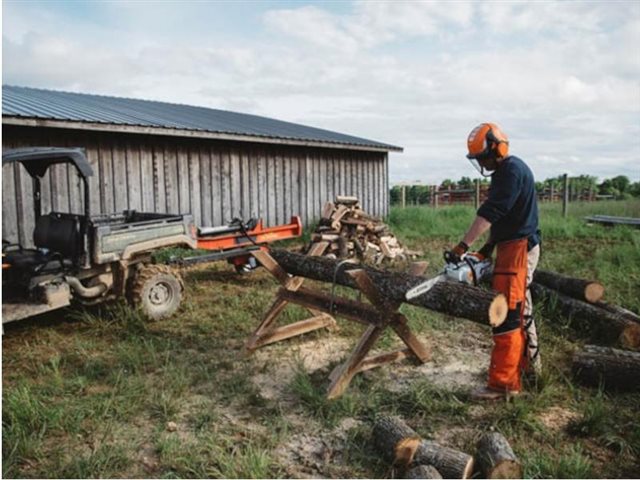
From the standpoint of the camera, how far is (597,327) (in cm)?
559

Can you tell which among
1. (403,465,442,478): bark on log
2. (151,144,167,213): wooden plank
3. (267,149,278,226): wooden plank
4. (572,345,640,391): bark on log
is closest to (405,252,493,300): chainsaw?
(572,345,640,391): bark on log

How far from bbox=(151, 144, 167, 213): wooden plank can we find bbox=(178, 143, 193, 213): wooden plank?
0.36 m

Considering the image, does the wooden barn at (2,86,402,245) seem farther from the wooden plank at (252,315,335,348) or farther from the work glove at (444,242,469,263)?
the work glove at (444,242,469,263)

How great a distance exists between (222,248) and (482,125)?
5241mm

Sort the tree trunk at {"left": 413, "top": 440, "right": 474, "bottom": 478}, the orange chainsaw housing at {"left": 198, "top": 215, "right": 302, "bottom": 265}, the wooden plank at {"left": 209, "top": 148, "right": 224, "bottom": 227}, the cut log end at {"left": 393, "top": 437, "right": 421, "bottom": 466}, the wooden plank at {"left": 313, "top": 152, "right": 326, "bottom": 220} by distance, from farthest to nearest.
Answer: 1. the wooden plank at {"left": 313, "top": 152, "right": 326, "bottom": 220}
2. the wooden plank at {"left": 209, "top": 148, "right": 224, "bottom": 227}
3. the orange chainsaw housing at {"left": 198, "top": 215, "right": 302, "bottom": 265}
4. the cut log end at {"left": 393, "top": 437, "right": 421, "bottom": 466}
5. the tree trunk at {"left": 413, "top": 440, "right": 474, "bottom": 478}

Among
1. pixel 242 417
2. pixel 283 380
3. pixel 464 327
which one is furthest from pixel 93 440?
pixel 464 327

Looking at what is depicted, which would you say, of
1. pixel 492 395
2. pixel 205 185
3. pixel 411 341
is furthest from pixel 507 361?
pixel 205 185

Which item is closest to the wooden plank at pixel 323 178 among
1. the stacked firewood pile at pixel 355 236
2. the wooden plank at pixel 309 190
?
the wooden plank at pixel 309 190

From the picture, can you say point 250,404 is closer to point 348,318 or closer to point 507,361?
point 348,318

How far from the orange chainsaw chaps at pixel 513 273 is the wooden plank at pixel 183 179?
26.9 ft

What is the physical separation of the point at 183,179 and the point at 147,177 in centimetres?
85

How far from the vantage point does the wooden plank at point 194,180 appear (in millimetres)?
11102

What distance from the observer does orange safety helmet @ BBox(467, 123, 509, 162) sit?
4137mm

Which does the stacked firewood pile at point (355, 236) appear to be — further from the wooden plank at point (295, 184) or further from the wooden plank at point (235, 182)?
the wooden plank at point (295, 184)
